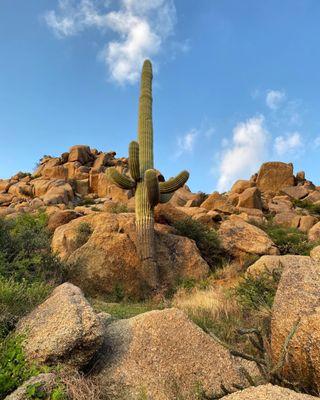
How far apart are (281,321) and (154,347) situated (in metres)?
1.69

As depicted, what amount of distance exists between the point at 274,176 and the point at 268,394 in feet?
119

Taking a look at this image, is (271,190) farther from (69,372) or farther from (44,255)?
(69,372)

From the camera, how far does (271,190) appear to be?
36.9 m

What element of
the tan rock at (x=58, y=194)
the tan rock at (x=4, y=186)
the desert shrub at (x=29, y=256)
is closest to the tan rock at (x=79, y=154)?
the tan rock at (x=4, y=186)

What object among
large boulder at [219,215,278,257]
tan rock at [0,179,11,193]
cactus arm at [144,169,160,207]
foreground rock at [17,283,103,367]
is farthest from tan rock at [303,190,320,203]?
foreground rock at [17,283,103,367]

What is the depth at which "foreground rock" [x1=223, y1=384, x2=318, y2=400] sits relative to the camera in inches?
110

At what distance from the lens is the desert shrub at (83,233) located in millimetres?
12945

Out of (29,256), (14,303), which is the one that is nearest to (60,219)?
(29,256)

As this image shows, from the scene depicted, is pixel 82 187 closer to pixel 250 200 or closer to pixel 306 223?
pixel 250 200

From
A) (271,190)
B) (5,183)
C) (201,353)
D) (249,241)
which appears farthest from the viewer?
(5,183)

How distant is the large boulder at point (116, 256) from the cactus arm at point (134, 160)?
5.04 ft

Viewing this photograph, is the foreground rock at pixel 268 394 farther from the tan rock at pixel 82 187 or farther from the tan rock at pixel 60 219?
the tan rock at pixel 82 187

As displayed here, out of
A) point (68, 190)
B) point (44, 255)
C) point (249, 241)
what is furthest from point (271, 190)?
point (44, 255)

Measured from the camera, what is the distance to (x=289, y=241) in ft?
57.0
